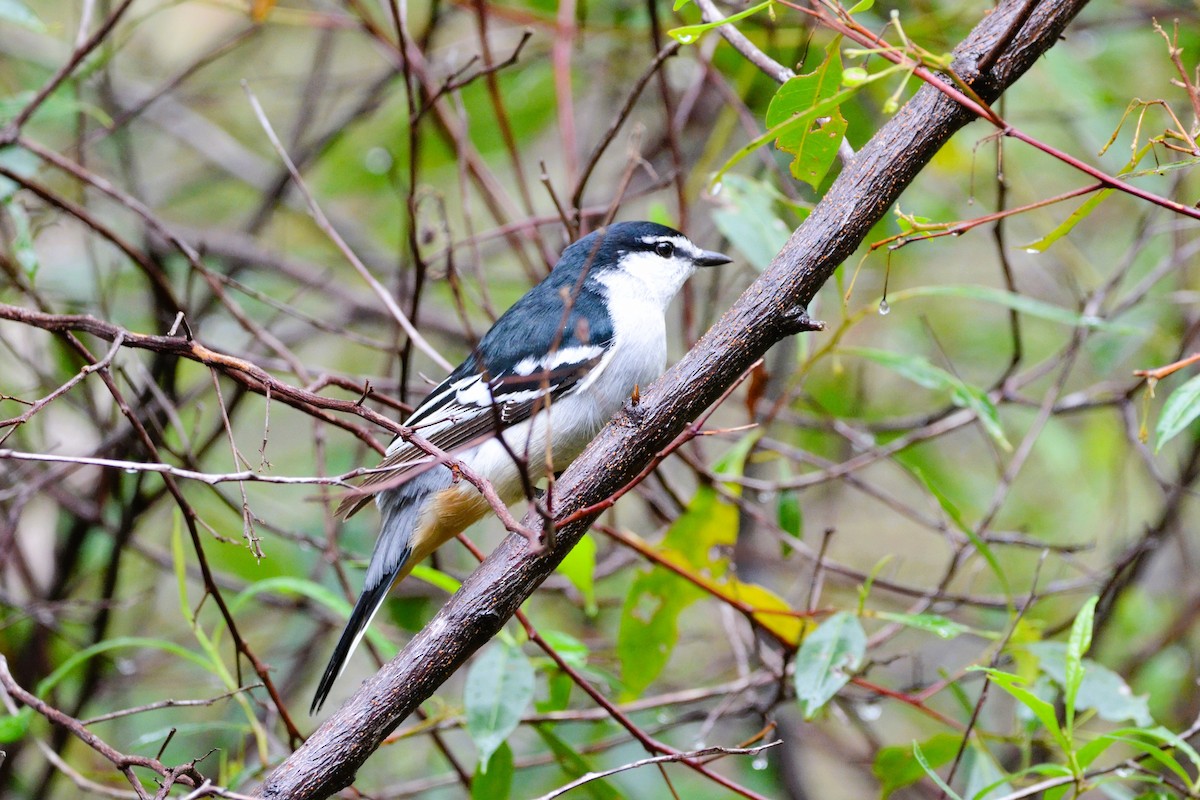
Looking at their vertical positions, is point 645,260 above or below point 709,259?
above

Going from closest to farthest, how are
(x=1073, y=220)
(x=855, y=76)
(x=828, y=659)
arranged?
(x=855, y=76), (x=1073, y=220), (x=828, y=659)

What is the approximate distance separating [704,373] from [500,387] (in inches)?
46.0

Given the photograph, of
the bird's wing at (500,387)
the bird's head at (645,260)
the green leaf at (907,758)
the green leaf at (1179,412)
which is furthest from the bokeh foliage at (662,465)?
the green leaf at (1179,412)

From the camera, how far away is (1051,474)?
430 cm

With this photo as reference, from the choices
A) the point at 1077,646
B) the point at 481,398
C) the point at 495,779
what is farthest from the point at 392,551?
the point at 1077,646

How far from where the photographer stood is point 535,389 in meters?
2.93

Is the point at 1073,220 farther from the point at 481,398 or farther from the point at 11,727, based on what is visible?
the point at 11,727

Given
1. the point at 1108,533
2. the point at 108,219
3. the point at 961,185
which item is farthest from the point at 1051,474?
the point at 108,219

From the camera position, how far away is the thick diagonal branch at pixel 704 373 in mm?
1754

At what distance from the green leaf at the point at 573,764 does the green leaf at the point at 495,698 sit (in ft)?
0.92

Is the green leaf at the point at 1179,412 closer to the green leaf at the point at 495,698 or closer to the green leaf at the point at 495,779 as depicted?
the green leaf at the point at 495,698

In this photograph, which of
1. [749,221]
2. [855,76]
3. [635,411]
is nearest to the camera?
[855,76]

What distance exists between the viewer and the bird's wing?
8.89ft

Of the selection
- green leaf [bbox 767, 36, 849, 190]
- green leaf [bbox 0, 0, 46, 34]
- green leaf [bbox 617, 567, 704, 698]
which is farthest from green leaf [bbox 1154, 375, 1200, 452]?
green leaf [bbox 0, 0, 46, 34]
